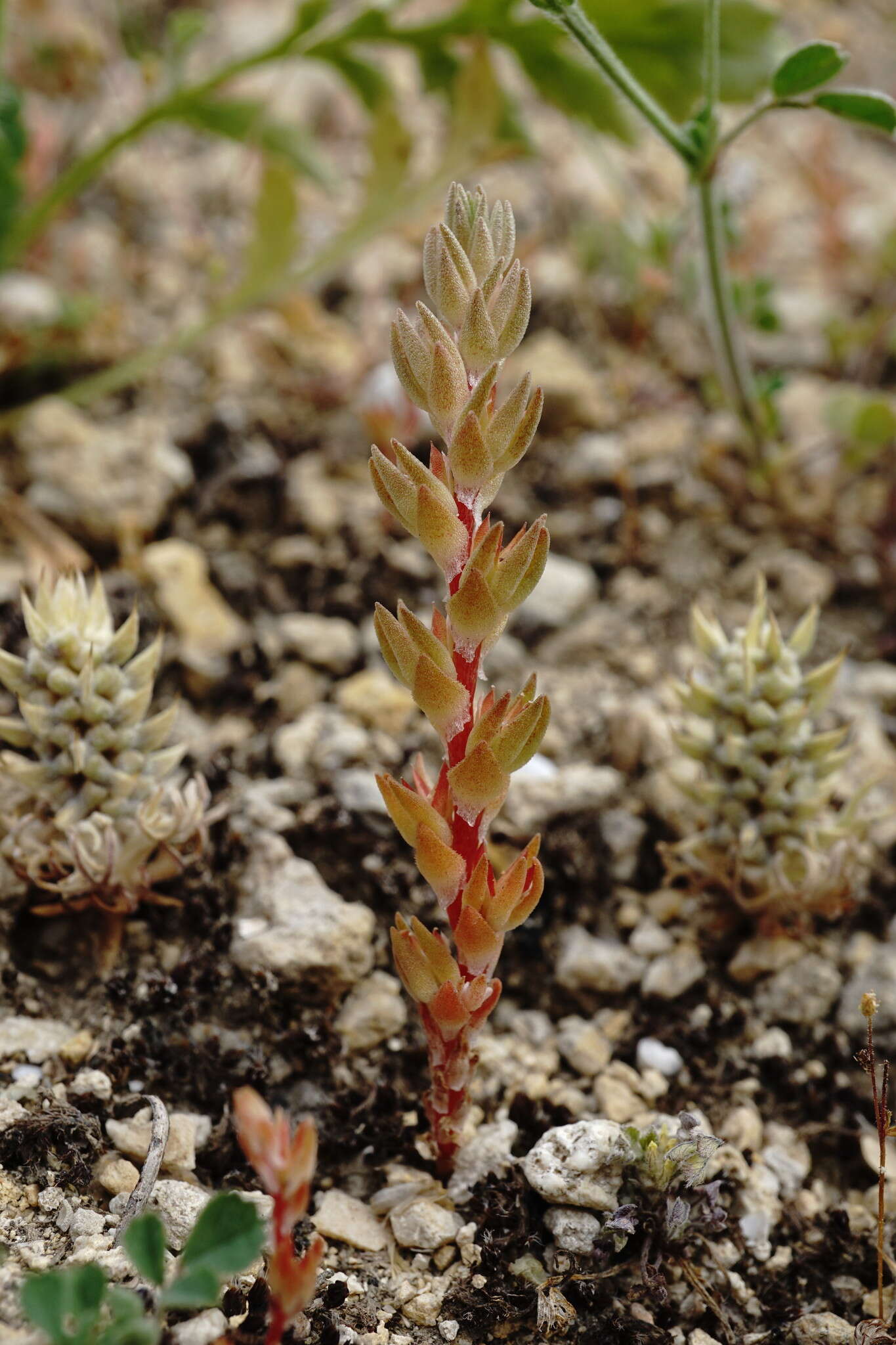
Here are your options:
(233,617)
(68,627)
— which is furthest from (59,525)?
(68,627)

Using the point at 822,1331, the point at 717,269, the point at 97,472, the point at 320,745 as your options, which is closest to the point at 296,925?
the point at 320,745

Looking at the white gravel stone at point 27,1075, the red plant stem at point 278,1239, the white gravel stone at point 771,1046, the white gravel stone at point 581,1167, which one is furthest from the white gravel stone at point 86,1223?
the white gravel stone at point 771,1046

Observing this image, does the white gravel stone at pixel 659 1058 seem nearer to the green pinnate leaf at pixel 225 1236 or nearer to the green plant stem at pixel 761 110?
the green pinnate leaf at pixel 225 1236

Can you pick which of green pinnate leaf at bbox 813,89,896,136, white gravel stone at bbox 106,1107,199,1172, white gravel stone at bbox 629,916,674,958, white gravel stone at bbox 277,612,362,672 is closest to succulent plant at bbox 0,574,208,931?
white gravel stone at bbox 106,1107,199,1172

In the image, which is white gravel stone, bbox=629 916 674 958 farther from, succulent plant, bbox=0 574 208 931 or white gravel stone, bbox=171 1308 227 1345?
white gravel stone, bbox=171 1308 227 1345

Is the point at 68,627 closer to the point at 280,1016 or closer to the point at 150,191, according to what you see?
the point at 280,1016
